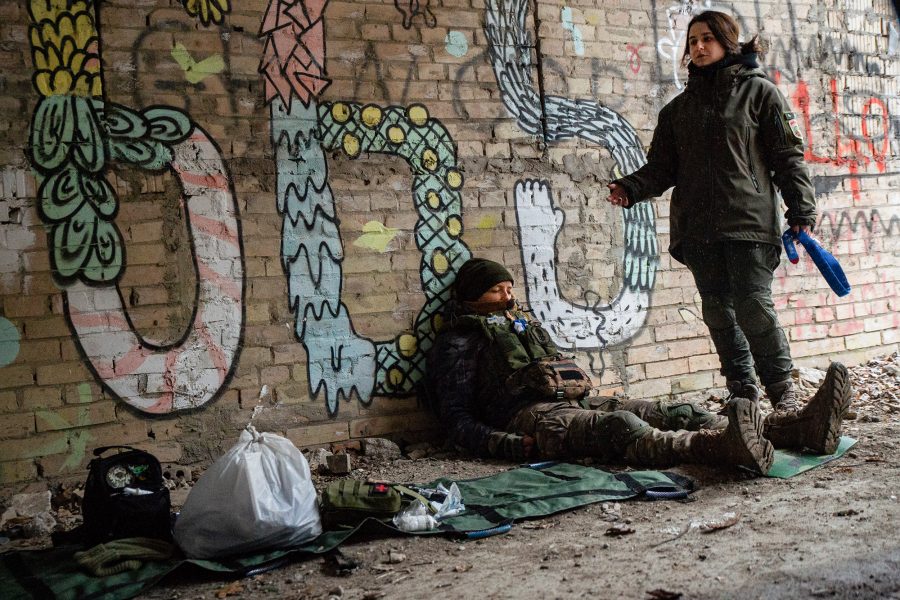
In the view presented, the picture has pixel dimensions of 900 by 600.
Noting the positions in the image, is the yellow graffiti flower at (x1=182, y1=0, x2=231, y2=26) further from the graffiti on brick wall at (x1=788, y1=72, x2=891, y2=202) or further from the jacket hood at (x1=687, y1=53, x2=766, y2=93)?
the graffiti on brick wall at (x1=788, y1=72, x2=891, y2=202)

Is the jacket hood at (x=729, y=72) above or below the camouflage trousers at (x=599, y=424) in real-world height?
above

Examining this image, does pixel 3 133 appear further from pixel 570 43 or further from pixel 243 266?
pixel 570 43

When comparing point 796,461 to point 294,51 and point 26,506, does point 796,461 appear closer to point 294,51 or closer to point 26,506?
point 294,51

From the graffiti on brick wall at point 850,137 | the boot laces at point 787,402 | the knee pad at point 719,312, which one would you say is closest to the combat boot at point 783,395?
the boot laces at point 787,402

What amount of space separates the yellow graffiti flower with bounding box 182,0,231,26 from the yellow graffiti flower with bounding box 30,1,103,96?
515 mm

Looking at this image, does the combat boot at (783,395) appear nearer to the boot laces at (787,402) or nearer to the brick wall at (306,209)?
the boot laces at (787,402)

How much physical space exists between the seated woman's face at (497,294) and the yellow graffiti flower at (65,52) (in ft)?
7.72

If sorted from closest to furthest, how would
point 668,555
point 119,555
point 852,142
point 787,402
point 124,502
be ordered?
point 668,555
point 119,555
point 124,502
point 787,402
point 852,142

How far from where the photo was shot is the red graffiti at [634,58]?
5.40 m

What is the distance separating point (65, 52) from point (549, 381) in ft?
10.0

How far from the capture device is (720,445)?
3.33 metres

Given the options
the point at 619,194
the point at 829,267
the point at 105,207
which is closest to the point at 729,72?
the point at 619,194

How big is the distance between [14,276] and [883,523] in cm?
399

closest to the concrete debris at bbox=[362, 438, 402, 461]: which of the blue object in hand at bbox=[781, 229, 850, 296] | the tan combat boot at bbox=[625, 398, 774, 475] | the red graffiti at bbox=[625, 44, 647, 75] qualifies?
the tan combat boot at bbox=[625, 398, 774, 475]
